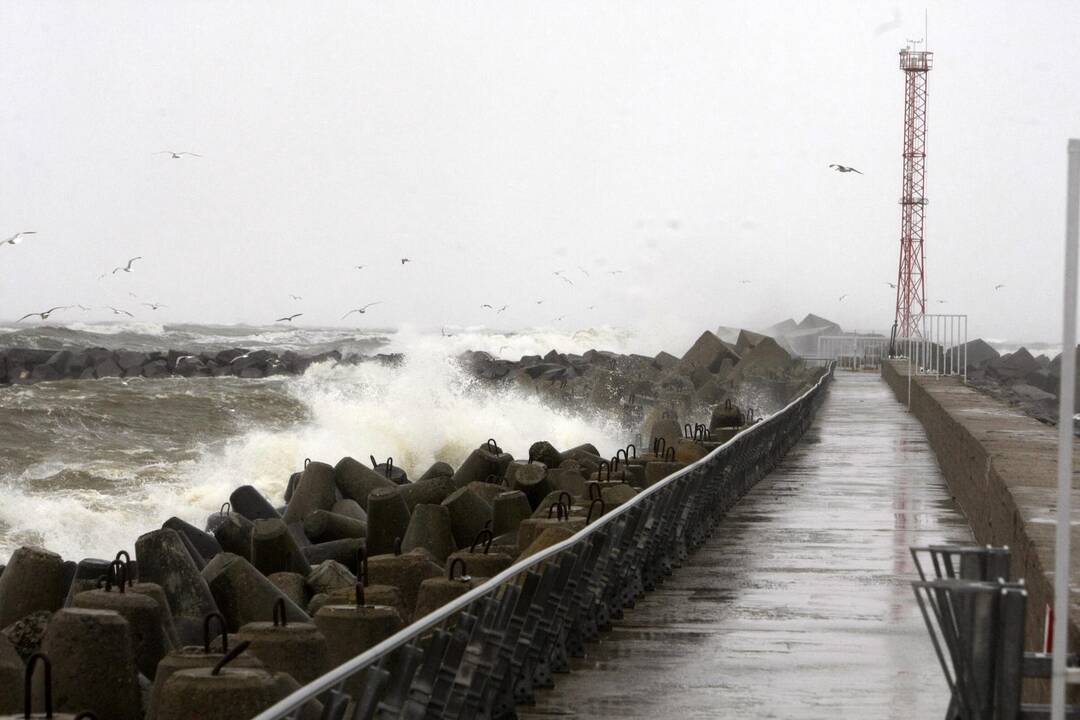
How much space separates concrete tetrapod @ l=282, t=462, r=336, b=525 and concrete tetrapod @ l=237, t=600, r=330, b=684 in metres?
11.1

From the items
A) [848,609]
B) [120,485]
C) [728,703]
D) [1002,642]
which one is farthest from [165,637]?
[120,485]

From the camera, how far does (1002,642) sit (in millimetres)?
4238

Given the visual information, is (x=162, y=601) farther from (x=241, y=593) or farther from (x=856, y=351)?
(x=856, y=351)

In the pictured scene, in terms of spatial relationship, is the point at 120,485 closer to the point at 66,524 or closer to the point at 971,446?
the point at 66,524

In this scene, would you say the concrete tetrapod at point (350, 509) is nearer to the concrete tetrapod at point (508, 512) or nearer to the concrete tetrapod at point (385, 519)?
the concrete tetrapod at point (385, 519)

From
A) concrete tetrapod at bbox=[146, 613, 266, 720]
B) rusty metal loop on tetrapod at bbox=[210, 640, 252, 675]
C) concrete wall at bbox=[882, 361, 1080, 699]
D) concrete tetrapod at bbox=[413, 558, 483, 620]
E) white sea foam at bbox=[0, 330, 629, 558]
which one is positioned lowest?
white sea foam at bbox=[0, 330, 629, 558]

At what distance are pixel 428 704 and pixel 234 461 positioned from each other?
25.2 metres

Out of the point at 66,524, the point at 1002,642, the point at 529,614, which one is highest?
the point at 1002,642

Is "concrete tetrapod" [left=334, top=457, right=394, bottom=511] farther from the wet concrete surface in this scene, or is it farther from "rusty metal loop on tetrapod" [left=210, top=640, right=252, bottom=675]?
"rusty metal loop on tetrapod" [left=210, top=640, right=252, bottom=675]

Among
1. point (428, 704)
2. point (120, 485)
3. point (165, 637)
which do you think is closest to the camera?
point (428, 704)

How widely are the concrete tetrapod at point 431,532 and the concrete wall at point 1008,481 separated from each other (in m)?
4.69

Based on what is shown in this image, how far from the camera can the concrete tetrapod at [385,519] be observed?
1503cm

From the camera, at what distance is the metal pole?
3639 mm

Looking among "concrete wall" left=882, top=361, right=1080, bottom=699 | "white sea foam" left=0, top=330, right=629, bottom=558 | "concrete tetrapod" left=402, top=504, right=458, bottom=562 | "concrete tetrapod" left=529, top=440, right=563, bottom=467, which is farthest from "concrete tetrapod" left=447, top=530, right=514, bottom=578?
"white sea foam" left=0, top=330, right=629, bottom=558
